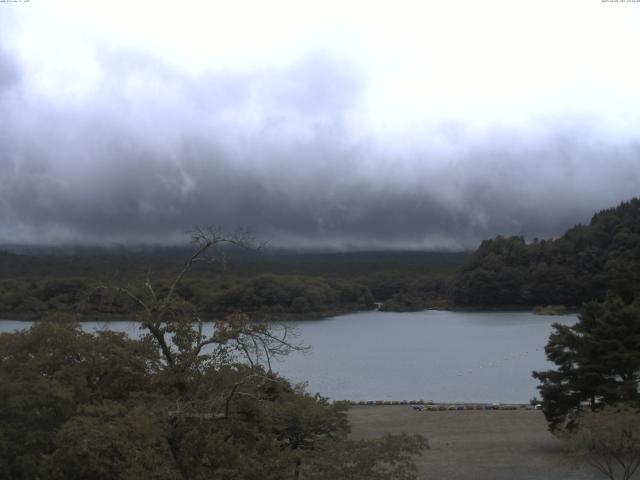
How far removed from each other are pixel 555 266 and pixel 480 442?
101568 mm

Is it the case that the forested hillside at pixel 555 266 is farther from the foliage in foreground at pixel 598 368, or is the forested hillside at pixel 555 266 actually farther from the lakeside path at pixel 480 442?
the foliage in foreground at pixel 598 368

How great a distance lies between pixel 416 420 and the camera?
109 ft

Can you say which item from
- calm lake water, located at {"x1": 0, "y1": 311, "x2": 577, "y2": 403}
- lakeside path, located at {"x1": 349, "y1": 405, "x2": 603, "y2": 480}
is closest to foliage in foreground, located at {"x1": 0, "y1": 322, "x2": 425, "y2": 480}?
calm lake water, located at {"x1": 0, "y1": 311, "x2": 577, "y2": 403}

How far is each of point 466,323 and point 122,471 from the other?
296ft

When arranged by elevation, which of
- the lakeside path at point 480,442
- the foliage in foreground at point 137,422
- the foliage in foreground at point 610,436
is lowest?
the lakeside path at point 480,442

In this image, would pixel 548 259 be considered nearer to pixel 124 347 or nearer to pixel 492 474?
pixel 492 474

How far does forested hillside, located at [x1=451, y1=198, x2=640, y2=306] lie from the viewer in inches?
4700

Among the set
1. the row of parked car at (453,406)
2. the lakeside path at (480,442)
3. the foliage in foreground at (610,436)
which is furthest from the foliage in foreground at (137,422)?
the row of parked car at (453,406)

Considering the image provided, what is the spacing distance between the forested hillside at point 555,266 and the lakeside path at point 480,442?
283 ft

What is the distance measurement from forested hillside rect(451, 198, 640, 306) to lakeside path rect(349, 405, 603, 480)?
3397 inches

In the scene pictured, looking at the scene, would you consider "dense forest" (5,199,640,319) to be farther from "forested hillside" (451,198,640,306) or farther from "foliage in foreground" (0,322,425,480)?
"foliage in foreground" (0,322,425,480)

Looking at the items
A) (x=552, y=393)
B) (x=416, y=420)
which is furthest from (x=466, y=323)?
(x=552, y=393)

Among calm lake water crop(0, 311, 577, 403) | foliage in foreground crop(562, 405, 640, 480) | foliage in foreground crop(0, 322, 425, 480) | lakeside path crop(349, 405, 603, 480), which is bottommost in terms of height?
calm lake water crop(0, 311, 577, 403)

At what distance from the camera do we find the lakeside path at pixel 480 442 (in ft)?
72.0
